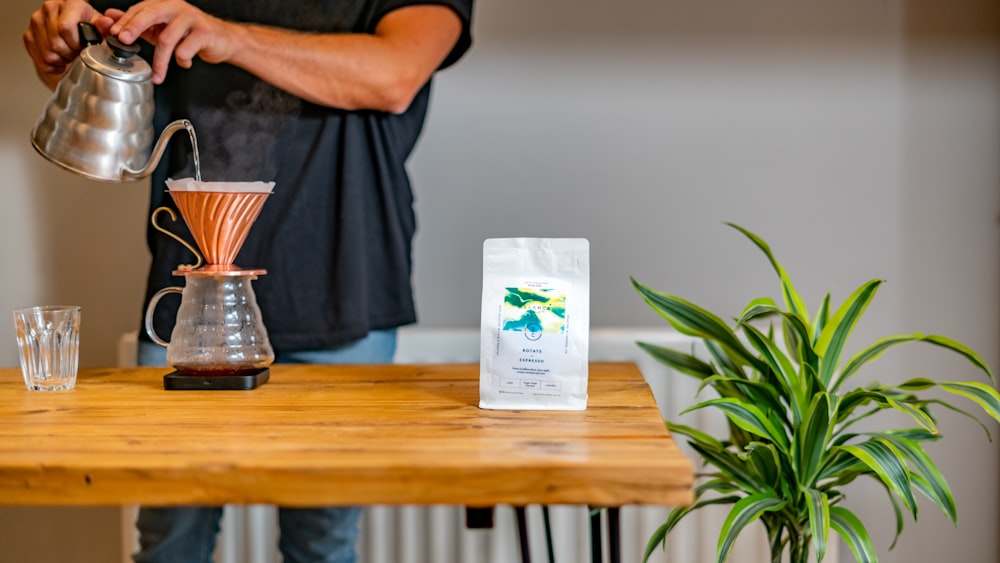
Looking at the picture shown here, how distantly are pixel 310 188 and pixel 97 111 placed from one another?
1.40 feet

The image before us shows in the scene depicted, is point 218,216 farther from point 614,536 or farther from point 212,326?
point 614,536

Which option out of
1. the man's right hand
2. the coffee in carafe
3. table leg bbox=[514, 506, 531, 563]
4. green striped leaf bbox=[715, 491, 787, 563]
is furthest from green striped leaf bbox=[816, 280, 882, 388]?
the man's right hand

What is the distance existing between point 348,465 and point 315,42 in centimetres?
89

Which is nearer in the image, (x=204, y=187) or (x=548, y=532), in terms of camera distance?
(x=204, y=187)

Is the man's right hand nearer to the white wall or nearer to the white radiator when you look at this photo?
the white wall

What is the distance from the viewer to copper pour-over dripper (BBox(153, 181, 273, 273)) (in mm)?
1170

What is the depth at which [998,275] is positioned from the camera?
1.86 m

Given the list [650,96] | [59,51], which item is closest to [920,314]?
[650,96]

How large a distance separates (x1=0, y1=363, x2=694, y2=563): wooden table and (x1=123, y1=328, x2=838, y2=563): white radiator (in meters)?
0.70

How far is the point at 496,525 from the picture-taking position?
Result: 1812mm

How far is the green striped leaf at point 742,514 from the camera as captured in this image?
1316 millimetres

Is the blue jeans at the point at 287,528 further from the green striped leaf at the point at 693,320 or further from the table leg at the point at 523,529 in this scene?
the green striped leaf at the point at 693,320

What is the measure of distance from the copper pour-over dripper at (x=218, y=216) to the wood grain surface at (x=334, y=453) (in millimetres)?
198

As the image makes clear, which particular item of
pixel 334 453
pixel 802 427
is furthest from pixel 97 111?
pixel 802 427
